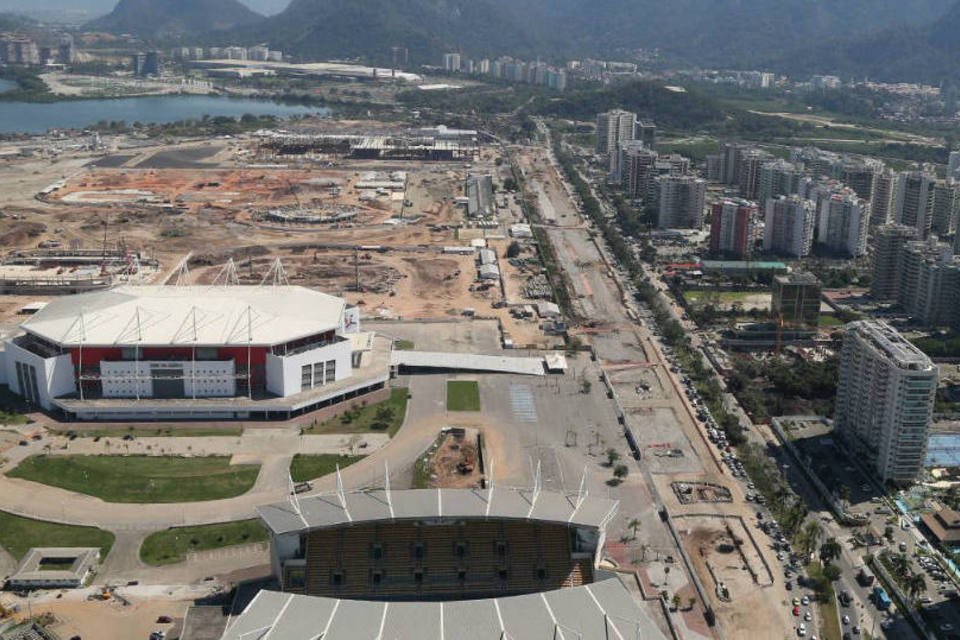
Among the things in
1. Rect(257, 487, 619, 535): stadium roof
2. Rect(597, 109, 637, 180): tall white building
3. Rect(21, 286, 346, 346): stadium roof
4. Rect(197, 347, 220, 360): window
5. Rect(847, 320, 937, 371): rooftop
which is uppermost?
Rect(597, 109, 637, 180): tall white building

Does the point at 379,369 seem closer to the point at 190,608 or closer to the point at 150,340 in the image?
the point at 150,340

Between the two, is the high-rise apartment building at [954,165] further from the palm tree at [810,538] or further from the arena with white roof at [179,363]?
the palm tree at [810,538]

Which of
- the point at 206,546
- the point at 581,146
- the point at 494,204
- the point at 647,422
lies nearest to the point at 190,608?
the point at 206,546

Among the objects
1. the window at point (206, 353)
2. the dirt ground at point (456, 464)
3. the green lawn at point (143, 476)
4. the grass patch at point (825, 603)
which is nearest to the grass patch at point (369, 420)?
the dirt ground at point (456, 464)

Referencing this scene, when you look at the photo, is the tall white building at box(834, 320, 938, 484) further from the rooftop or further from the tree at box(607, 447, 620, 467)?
the tree at box(607, 447, 620, 467)

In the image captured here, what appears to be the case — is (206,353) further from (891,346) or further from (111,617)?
(891,346)

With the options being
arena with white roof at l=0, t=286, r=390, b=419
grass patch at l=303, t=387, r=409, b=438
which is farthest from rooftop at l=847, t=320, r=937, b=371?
arena with white roof at l=0, t=286, r=390, b=419

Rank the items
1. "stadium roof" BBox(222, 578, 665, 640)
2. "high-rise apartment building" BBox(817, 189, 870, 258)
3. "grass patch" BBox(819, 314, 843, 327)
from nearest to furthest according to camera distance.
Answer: "stadium roof" BBox(222, 578, 665, 640) < "grass patch" BBox(819, 314, 843, 327) < "high-rise apartment building" BBox(817, 189, 870, 258)
